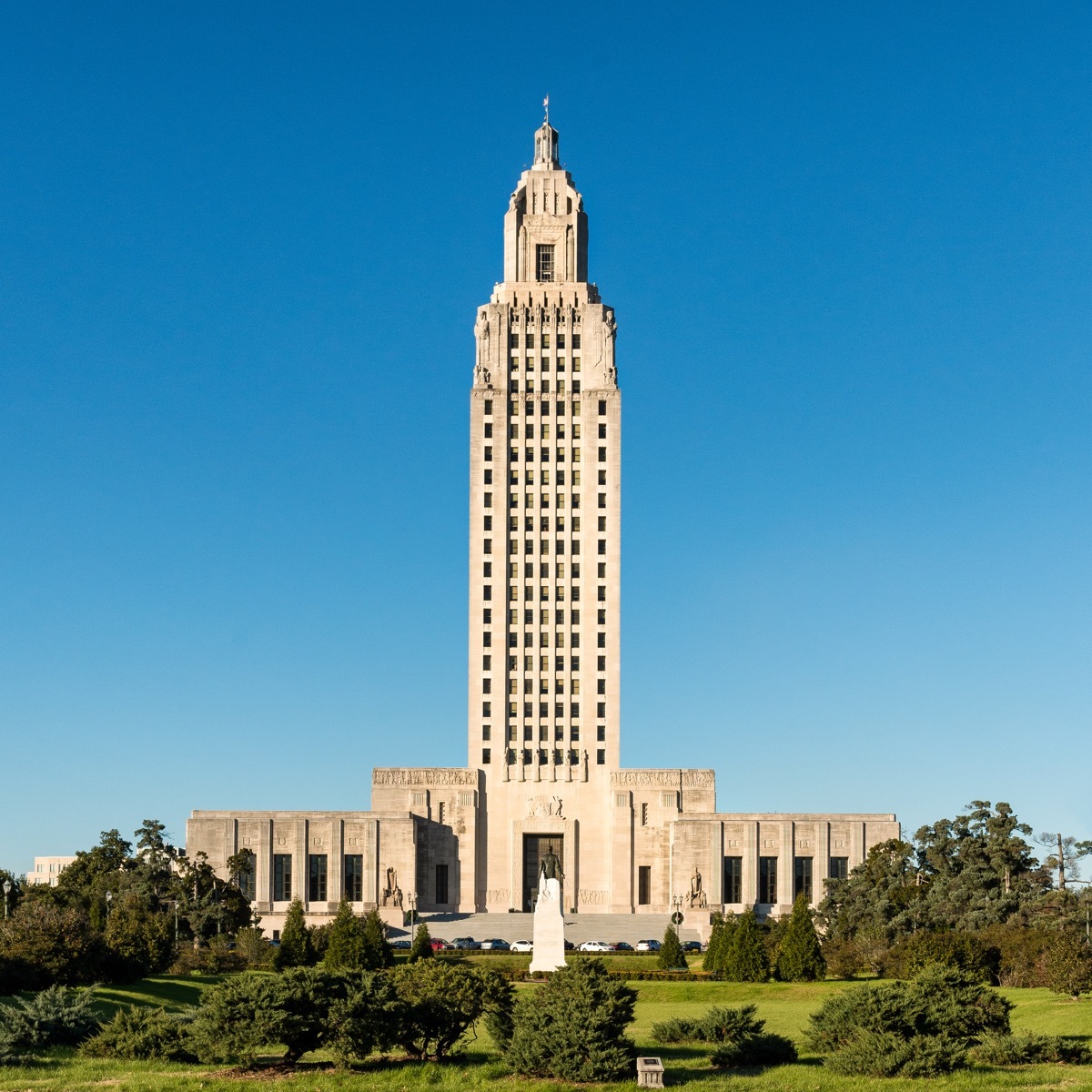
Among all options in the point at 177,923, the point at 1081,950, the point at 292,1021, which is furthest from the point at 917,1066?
the point at 177,923

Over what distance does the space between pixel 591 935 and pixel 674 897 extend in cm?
1008

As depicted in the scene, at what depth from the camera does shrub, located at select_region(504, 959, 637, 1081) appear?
30906mm

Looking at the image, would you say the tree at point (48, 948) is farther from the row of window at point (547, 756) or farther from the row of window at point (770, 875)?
the row of window at point (770, 875)

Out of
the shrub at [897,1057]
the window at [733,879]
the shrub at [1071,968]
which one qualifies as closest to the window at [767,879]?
the window at [733,879]

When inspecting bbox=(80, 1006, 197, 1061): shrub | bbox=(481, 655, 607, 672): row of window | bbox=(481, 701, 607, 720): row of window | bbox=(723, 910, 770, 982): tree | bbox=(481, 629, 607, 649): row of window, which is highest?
bbox=(481, 629, 607, 649): row of window

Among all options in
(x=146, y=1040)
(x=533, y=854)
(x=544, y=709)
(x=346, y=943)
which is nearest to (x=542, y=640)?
(x=544, y=709)

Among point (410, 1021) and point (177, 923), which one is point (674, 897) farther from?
point (410, 1021)

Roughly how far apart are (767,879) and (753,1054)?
70069mm

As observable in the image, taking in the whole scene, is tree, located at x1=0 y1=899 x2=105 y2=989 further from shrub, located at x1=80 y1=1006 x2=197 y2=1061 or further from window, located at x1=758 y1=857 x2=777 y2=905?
window, located at x1=758 y1=857 x2=777 y2=905

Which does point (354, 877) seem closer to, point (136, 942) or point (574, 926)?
point (574, 926)

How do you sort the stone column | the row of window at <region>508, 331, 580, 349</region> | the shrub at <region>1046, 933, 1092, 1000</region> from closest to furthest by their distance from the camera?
the shrub at <region>1046, 933, 1092, 1000</region>
the stone column
the row of window at <region>508, 331, 580, 349</region>

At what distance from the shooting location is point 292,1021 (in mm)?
31422

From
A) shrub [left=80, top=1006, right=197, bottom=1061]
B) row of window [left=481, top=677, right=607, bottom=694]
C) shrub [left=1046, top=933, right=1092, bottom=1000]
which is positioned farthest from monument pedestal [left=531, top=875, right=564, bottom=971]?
row of window [left=481, top=677, right=607, bottom=694]

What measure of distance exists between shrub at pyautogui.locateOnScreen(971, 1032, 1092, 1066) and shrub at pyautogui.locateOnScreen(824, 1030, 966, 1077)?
3.07ft
